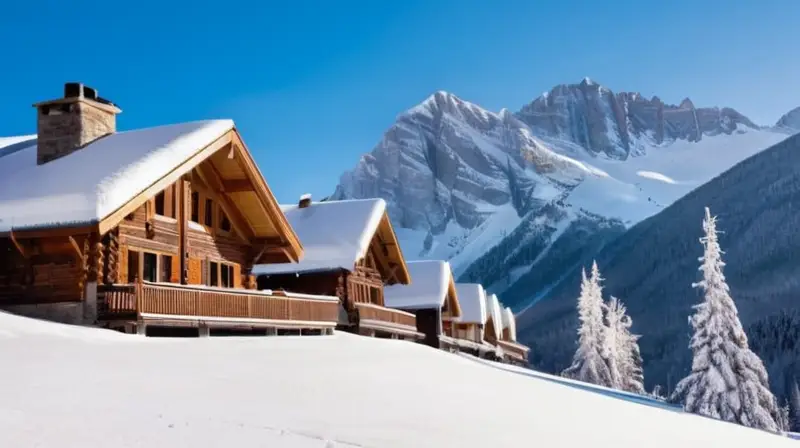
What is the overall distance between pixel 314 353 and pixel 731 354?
83.4 feet

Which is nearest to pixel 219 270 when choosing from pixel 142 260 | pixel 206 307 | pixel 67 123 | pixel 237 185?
pixel 237 185

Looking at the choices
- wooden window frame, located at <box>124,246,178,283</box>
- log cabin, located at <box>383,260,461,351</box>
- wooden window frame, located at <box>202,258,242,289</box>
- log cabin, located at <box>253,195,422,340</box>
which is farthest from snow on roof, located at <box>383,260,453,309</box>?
wooden window frame, located at <box>124,246,178,283</box>

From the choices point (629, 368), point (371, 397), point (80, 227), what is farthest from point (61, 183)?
point (629, 368)

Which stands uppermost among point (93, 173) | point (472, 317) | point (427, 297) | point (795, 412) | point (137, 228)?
point (93, 173)

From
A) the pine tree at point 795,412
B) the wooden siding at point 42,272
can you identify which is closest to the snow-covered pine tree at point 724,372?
the wooden siding at point 42,272

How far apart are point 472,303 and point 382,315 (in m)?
26.8

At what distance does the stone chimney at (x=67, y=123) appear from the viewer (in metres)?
25.9

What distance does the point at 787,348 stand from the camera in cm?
13612

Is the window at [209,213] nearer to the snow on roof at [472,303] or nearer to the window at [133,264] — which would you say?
the window at [133,264]

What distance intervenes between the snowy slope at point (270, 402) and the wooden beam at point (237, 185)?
815 centimetres

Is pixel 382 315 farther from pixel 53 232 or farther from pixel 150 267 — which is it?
pixel 53 232

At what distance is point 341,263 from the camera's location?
35.9 m

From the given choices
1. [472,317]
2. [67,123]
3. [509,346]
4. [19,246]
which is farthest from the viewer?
[509,346]

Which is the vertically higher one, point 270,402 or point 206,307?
point 206,307
